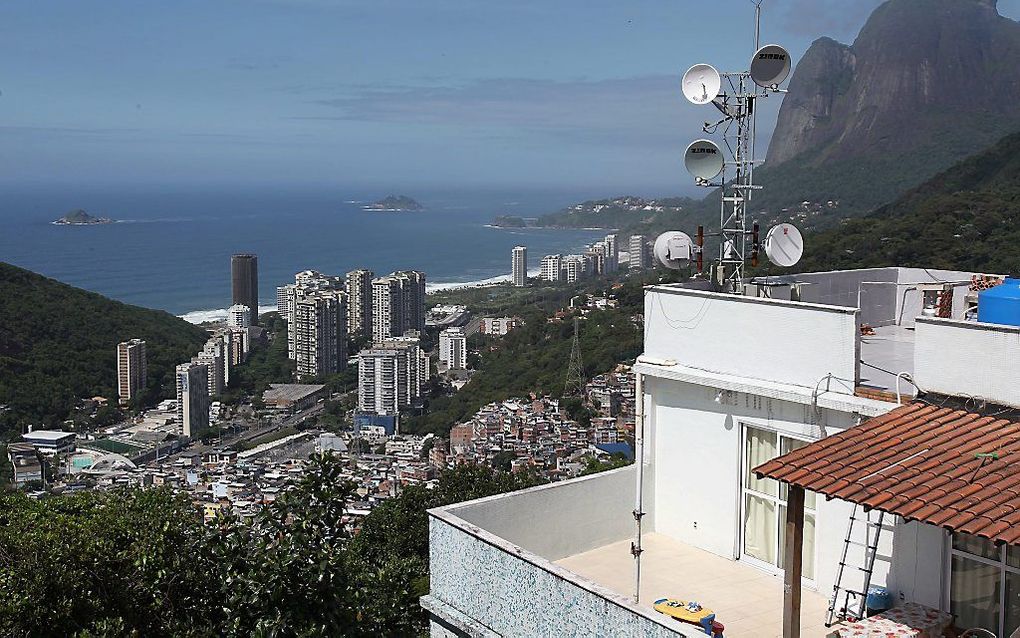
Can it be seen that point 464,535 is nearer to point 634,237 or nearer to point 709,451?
point 709,451

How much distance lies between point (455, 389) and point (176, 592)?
59.0 metres

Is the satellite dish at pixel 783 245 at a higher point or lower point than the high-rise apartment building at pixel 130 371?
higher

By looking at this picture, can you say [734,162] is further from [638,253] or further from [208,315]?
[208,315]

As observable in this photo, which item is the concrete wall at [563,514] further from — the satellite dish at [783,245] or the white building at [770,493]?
the satellite dish at [783,245]

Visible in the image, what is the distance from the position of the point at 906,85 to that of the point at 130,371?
7897 cm

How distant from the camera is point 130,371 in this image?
226 feet

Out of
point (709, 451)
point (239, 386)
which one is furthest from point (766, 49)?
point (239, 386)

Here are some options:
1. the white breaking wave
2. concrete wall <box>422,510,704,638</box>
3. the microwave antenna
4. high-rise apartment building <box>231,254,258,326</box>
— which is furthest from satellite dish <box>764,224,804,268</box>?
high-rise apartment building <box>231,254,258,326</box>

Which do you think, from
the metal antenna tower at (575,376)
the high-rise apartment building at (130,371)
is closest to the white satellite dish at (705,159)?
the metal antenna tower at (575,376)

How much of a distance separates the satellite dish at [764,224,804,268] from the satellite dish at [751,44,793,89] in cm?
127

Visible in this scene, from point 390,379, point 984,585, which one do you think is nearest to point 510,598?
point 984,585

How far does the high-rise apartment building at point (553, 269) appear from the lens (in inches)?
4530

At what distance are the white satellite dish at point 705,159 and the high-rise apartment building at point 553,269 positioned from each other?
344 ft

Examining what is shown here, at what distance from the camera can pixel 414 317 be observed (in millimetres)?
Answer: 98188
